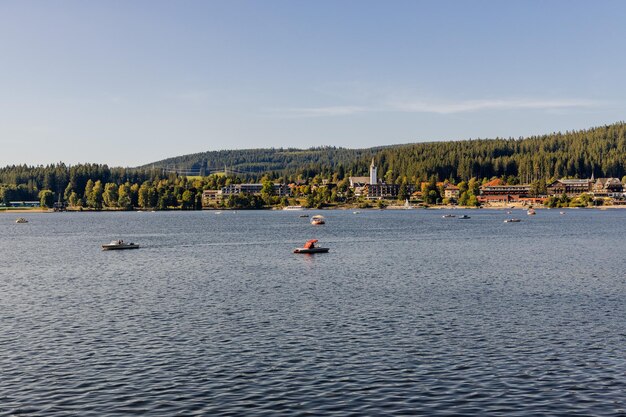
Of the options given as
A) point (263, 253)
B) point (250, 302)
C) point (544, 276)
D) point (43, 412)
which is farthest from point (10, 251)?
point (43, 412)

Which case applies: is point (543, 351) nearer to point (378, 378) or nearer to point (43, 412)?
point (378, 378)

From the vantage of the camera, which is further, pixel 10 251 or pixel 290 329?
pixel 10 251

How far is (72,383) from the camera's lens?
37719 mm

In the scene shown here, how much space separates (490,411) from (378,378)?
747 centimetres

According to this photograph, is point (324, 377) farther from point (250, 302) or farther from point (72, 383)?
point (250, 302)

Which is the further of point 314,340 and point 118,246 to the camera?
point 118,246

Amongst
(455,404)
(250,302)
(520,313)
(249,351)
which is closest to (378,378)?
(455,404)

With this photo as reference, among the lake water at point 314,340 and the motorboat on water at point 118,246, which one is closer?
the lake water at point 314,340

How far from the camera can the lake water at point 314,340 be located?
34.5 metres

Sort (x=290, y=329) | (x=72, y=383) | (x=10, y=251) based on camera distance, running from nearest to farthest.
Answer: (x=72, y=383)
(x=290, y=329)
(x=10, y=251)

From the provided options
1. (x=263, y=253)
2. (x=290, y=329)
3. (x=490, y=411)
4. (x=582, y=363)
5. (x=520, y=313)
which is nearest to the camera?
(x=490, y=411)

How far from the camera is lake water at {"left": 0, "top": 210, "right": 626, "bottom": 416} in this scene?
113 feet

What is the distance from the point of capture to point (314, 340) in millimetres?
48062

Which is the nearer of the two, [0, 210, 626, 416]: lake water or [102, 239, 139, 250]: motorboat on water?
[0, 210, 626, 416]: lake water
